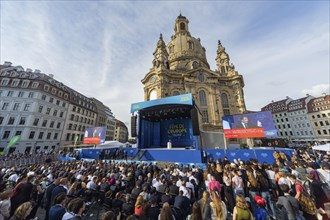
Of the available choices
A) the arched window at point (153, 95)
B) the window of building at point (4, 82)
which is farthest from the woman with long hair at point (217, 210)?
the window of building at point (4, 82)

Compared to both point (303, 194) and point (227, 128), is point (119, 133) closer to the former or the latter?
point (227, 128)

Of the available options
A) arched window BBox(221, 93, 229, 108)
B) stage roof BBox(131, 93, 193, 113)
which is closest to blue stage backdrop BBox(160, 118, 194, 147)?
stage roof BBox(131, 93, 193, 113)

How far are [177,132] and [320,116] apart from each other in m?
50.3

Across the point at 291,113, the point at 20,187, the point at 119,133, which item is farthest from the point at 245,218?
the point at 119,133

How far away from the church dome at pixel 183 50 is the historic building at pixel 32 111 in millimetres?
33267

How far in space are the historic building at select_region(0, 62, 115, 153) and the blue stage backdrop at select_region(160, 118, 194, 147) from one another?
1853 centimetres

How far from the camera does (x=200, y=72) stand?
34.3m

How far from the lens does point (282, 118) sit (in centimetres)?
5219

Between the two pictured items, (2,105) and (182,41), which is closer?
(2,105)

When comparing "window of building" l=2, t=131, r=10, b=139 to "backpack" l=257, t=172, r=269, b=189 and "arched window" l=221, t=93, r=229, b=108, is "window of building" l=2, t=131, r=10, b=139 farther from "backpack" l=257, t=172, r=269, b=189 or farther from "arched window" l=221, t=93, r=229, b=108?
"arched window" l=221, t=93, r=229, b=108

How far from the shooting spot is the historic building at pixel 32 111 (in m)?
25.5

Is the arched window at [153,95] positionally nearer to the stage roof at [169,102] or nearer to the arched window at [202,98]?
the arched window at [202,98]

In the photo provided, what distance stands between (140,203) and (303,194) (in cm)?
459

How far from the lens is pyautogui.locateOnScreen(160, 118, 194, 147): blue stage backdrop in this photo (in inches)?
945
